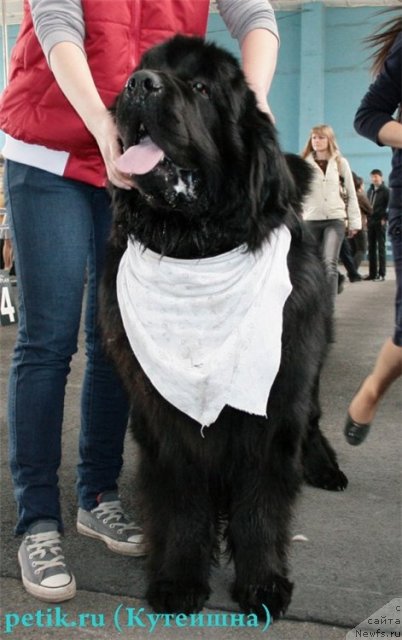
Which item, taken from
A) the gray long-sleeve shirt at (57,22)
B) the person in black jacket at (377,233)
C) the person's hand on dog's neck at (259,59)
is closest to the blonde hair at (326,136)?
the person's hand on dog's neck at (259,59)

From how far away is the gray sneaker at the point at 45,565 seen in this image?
5.52ft

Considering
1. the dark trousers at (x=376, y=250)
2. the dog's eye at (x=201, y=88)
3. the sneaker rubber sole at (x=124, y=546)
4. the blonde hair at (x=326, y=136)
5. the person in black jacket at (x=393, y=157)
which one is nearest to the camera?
the dog's eye at (x=201, y=88)

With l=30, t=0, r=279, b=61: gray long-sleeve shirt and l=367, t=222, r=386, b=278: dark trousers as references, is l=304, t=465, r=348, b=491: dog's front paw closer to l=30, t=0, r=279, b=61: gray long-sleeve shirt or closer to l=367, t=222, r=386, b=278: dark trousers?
l=30, t=0, r=279, b=61: gray long-sleeve shirt

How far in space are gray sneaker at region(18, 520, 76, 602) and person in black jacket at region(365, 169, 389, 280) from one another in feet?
34.5

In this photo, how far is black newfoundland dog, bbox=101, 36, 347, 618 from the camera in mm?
1524

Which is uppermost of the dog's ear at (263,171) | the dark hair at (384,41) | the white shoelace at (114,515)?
the dark hair at (384,41)

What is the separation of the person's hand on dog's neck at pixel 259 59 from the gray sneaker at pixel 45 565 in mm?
1178

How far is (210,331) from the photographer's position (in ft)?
5.31

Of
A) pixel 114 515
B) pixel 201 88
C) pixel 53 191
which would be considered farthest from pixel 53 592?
pixel 201 88

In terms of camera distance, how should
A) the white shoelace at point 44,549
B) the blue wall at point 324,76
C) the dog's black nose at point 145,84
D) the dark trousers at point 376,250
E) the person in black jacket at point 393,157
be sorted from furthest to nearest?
the blue wall at point 324,76
the dark trousers at point 376,250
the person in black jacket at point 393,157
the white shoelace at point 44,549
the dog's black nose at point 145,84

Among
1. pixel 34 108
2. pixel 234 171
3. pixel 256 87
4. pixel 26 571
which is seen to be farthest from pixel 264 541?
pixel 34 108

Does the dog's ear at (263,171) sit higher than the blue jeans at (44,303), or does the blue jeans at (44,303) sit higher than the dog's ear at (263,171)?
the dog's ear at (263,171)

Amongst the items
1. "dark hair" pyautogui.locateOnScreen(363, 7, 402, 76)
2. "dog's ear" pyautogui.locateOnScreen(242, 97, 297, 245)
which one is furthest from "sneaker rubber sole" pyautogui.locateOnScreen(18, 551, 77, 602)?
"dark hair" pyautogui.locateOnScreen(363, 7, 402, 76)

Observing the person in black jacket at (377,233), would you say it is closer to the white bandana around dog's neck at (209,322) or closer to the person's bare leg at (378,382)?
the person's bare leg at (378,382)
